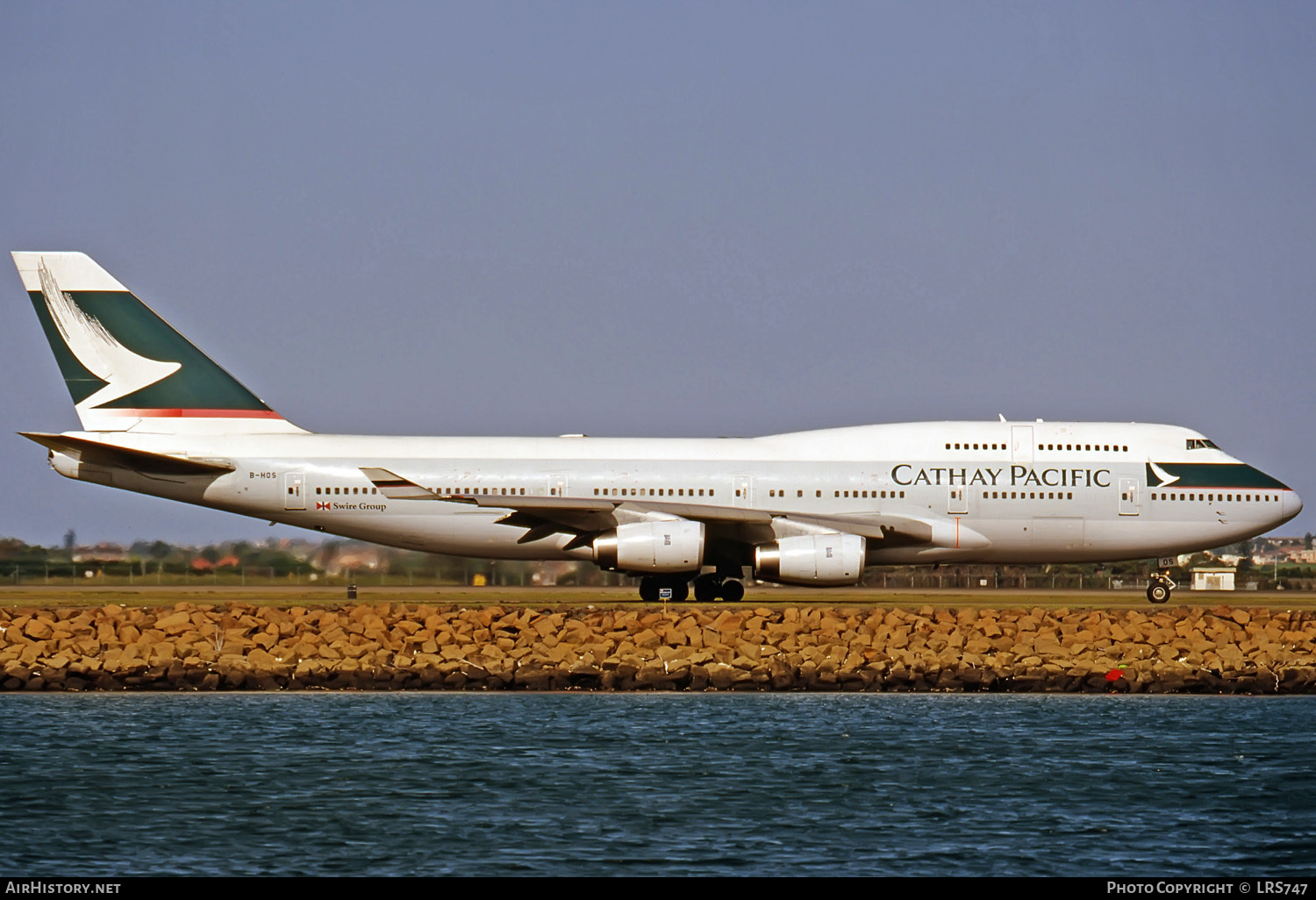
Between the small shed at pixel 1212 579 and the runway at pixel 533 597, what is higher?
the small shed at pixel 1212 579

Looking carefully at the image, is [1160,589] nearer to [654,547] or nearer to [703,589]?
[703,589]

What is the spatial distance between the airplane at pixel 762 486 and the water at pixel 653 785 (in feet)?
31.9

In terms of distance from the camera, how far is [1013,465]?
34969 mm

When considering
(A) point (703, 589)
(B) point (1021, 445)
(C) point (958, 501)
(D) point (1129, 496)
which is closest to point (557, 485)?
(A) point (703, 589)

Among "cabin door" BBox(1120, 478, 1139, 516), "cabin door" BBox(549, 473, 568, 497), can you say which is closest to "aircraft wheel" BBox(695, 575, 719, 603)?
"cabin door" BBox(549, 473, 568, 497)

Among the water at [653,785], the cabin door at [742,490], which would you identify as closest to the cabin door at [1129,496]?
the cabin door at [742,490]

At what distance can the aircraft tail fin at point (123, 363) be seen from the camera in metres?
36.9

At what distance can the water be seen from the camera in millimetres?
14789

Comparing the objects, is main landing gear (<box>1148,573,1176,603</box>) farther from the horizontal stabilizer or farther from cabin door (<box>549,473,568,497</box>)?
the horizontal stabilizer

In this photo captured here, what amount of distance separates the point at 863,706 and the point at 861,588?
24.4 metres

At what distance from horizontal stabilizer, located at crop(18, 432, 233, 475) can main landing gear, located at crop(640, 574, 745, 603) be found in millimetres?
9722

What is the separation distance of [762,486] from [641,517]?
3303 millimetres

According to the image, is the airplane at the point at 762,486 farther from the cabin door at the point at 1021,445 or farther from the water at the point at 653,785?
the water at the point at 653,785
